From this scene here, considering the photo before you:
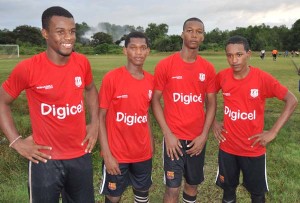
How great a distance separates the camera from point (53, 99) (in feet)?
10.1

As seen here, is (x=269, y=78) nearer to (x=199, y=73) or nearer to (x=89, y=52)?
(x=199, y=73)

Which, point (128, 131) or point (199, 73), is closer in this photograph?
point (128, 131)

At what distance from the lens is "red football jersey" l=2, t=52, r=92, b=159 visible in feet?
9.91

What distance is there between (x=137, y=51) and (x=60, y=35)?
1030 mm

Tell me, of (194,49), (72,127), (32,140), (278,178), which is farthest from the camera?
(278,178)

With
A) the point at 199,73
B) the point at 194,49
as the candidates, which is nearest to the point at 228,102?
the point at 199,73

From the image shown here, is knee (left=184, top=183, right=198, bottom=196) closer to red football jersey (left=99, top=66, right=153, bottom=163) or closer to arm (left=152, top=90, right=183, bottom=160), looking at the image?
arm (left=152, top=90, right=183, bottom=160)

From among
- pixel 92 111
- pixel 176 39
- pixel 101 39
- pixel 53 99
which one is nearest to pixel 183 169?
pixel 92 111

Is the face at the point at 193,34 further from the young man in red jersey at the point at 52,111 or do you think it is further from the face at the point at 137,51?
the young man in red jersey at the point at 52,111

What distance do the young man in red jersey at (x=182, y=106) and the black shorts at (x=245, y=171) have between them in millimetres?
346

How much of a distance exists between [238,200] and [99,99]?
103 inches

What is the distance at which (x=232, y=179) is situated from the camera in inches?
162

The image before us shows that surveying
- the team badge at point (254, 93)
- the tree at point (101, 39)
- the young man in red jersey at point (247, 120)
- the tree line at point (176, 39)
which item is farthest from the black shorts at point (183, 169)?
the tree at point (101, 39)

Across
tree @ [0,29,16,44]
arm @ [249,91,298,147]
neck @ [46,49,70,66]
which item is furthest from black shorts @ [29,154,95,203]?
tree @ [0,29,16,44]
